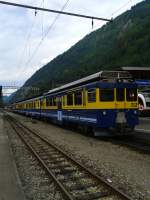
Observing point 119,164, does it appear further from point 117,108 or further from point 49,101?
point 49,101

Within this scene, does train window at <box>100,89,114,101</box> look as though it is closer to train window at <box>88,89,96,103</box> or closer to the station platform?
train window at <box>88,89,96,103</box>

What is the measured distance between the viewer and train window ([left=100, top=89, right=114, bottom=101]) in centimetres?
1742

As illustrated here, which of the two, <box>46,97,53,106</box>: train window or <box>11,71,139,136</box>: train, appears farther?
<box>46,97,53,106</box>: train window

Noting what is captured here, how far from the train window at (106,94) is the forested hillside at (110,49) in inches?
4213

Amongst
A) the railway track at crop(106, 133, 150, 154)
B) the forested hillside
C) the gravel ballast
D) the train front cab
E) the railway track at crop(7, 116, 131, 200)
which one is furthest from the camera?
the forested hillside

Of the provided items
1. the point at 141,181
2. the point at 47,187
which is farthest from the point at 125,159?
the point at 47,187

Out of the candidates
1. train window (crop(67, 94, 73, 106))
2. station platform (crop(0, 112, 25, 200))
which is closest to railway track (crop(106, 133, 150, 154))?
train window (crop(67, 94, 73, 106))

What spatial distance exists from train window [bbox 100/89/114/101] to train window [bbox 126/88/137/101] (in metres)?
0.85

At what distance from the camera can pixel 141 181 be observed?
882 cm

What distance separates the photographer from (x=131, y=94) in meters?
18.1

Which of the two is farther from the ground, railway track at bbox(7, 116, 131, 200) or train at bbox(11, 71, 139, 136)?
train at bbox(11, 71, 139, 136)

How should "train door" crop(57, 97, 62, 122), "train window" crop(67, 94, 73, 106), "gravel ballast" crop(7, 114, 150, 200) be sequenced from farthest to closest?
"train door" crop(57, 97, 62, 122), "train window" crop(67, 94, 73, 106), "gravel ballast" crop(7, 114, 150, 200)

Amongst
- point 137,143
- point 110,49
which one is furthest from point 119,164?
point 110,49

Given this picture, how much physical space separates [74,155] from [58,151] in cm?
128
